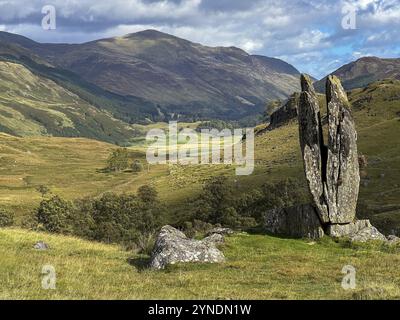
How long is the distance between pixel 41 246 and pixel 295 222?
18.9m

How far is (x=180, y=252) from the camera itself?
95.4 feet

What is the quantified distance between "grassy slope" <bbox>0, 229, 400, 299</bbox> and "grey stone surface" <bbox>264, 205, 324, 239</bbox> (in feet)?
5.80

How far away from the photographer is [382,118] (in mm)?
181500

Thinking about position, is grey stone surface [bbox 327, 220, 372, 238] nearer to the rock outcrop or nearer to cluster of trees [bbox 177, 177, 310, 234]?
the rock outcrop

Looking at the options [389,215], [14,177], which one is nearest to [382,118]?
[389,215]

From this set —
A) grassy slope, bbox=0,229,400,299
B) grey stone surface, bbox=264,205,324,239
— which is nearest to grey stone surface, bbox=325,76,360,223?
grey stone surface, bbox=264,205,324,239

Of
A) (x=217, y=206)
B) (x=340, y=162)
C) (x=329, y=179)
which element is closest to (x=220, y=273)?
(x=329, y=179)

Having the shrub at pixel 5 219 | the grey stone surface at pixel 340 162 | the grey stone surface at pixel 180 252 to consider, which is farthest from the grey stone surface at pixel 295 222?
the shrub at pixel 5 219

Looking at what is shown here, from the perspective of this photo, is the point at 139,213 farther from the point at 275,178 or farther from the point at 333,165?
the point at 333,165

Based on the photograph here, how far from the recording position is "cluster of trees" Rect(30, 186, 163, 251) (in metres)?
73.4

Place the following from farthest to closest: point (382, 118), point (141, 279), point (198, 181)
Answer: point (382, 118) < point (198, 181) < point (141, 279)

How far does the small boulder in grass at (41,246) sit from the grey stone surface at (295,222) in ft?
56.1

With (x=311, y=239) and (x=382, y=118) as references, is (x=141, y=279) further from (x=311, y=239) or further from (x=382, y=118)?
(x=382, y=118)
